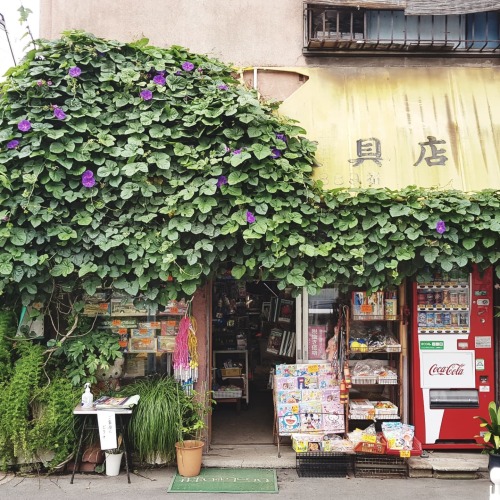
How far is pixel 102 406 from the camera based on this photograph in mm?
6652

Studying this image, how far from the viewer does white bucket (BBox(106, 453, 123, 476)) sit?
22.4 feet

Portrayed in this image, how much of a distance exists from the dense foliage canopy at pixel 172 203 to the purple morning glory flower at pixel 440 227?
2cm

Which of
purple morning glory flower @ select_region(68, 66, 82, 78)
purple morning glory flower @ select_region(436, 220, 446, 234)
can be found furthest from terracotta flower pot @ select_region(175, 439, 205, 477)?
purple morning glory flower @ select_region(68, 66, 82, 78)

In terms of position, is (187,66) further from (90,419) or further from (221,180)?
(90,419)

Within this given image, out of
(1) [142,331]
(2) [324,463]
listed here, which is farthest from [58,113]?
(2) [324,463]

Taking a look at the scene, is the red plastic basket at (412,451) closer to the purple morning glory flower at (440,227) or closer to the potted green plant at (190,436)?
the potted green plant at (190,436)

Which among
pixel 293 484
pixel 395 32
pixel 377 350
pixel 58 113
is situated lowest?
pixel 293 484

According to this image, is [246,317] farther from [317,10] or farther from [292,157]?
[317,10]

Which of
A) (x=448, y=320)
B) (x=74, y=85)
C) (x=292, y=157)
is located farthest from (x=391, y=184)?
(x=74, y=85)

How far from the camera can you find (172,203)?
22.0ft

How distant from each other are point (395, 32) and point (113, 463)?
698 centimetres

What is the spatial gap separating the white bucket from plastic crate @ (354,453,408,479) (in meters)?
2.89

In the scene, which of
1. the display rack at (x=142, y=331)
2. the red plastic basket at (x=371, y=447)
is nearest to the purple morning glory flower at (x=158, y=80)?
the display rack at (x=142, y=331)

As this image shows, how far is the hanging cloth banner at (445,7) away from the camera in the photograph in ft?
25.8
